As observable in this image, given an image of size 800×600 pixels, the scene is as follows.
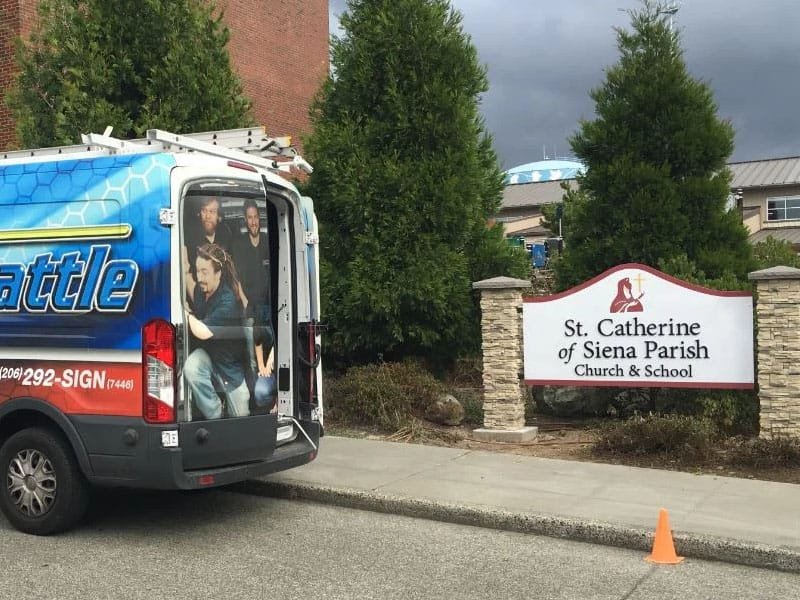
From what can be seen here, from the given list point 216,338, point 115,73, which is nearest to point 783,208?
point 115,73

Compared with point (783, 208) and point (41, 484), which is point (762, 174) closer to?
point (783, 208)

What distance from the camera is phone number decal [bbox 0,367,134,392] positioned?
18.1 ft

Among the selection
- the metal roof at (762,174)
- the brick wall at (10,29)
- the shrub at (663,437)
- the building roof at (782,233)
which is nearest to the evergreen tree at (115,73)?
the brick wall at (10,29)

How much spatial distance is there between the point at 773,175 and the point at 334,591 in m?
60.7

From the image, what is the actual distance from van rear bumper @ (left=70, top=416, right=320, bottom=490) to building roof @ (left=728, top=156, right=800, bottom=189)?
182 feet

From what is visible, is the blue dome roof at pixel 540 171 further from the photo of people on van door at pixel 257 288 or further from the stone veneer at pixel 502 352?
the photo of people on van door at pixel 257 288

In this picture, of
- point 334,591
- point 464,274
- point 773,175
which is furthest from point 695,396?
point 773,175

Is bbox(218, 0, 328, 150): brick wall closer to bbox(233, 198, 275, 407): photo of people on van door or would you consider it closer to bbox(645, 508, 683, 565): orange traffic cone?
bbox(233, 198, 275, 407): photo of people on van door

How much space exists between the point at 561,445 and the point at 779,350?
2308mm

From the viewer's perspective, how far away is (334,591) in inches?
194

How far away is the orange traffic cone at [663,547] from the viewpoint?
5477 mm

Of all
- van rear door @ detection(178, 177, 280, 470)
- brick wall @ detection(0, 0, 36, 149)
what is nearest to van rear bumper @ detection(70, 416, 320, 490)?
van rear door @ detection(178, 177, 280, 470)

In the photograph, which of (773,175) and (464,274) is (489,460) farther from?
(773,175)

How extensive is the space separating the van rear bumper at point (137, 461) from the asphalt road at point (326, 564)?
499 millimetres
